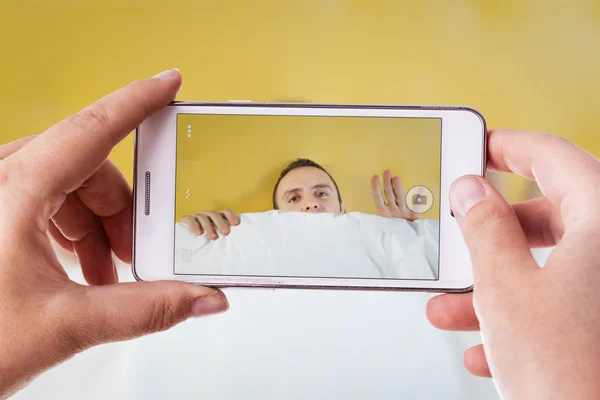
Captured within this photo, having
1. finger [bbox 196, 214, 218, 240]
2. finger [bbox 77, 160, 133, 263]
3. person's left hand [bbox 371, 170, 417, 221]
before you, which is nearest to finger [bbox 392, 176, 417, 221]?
person's left hand [bbox 371, 170, 417, 221]

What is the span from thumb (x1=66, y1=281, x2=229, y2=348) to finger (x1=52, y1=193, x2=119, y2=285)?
0.67 ft

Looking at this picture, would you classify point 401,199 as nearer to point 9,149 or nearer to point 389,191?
point 389,191

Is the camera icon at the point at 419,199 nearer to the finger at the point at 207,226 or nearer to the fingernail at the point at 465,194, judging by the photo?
the fingernail at the point at 465,194

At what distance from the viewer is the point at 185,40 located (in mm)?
952

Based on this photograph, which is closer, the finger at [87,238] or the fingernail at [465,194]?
the fingernail at [465,194]

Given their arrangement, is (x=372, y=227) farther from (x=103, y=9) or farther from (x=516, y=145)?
(x=103, y=9)

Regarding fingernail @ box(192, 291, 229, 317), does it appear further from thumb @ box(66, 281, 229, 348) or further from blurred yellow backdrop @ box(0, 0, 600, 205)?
blurred yellow backdrop @ box(0, 0, 600, 205)

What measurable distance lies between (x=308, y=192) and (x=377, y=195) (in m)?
0.08

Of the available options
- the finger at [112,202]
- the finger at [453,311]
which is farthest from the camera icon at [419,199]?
the finger at [112,202]

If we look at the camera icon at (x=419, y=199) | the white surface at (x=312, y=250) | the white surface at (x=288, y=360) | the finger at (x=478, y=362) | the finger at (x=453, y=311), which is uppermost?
the camera icon at (x=419, y=199)

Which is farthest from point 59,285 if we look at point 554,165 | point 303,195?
point 554,165

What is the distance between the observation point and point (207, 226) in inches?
21.2

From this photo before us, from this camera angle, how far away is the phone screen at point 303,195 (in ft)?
1.73

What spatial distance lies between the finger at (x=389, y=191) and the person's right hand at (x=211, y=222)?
0.18 metres
